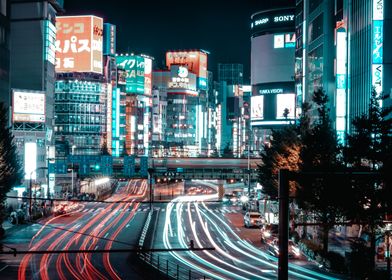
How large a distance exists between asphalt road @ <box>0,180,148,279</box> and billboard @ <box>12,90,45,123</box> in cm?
1233

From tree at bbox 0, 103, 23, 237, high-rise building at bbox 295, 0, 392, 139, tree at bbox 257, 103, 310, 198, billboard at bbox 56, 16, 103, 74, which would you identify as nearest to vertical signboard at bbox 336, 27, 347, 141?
high-rise building at bbox 295, 0, 392, 139

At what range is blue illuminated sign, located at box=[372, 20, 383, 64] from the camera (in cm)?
4706

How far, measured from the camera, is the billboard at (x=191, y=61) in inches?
7343

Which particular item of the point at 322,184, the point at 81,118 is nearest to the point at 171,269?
the point at 322,184

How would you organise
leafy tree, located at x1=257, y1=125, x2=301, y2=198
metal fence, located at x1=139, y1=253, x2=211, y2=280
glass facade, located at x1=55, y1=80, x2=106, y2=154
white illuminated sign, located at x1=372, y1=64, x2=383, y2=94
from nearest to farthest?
1. metal fence, located at x1=139, y1=253, x2=211, y2=280
2. leafy tree, located at x1=257, y1=125, x2=301, y2=198
3. white illuminated sign, located at x1=372, y1=64, x2=383, y2=94
4. glass facade, located at x1=55, y1=80, x2=106, y2=154

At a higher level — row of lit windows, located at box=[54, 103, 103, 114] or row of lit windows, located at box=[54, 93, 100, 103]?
Result: row of lit windows, located at box=[54, 93, 100, 103]

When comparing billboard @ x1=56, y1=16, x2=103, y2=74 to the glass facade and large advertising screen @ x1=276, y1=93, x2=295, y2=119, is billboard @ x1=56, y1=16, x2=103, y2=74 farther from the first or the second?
large advertising screen @ x1=276, y1=93, x2=295, y2=119

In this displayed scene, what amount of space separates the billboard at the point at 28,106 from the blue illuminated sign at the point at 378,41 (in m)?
41.2

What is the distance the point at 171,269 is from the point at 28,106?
4547 cm

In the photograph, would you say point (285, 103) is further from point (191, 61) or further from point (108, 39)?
point (191, 61)

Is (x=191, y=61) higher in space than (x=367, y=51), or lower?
higher

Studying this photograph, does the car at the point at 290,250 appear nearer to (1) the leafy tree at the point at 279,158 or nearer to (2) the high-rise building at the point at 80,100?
(1) the leafy tree at the point at 279,158

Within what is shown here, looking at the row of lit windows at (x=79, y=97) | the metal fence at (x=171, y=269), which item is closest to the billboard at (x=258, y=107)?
the row of lit windows at (x=79, y=97)

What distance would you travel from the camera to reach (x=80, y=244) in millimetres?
43281
